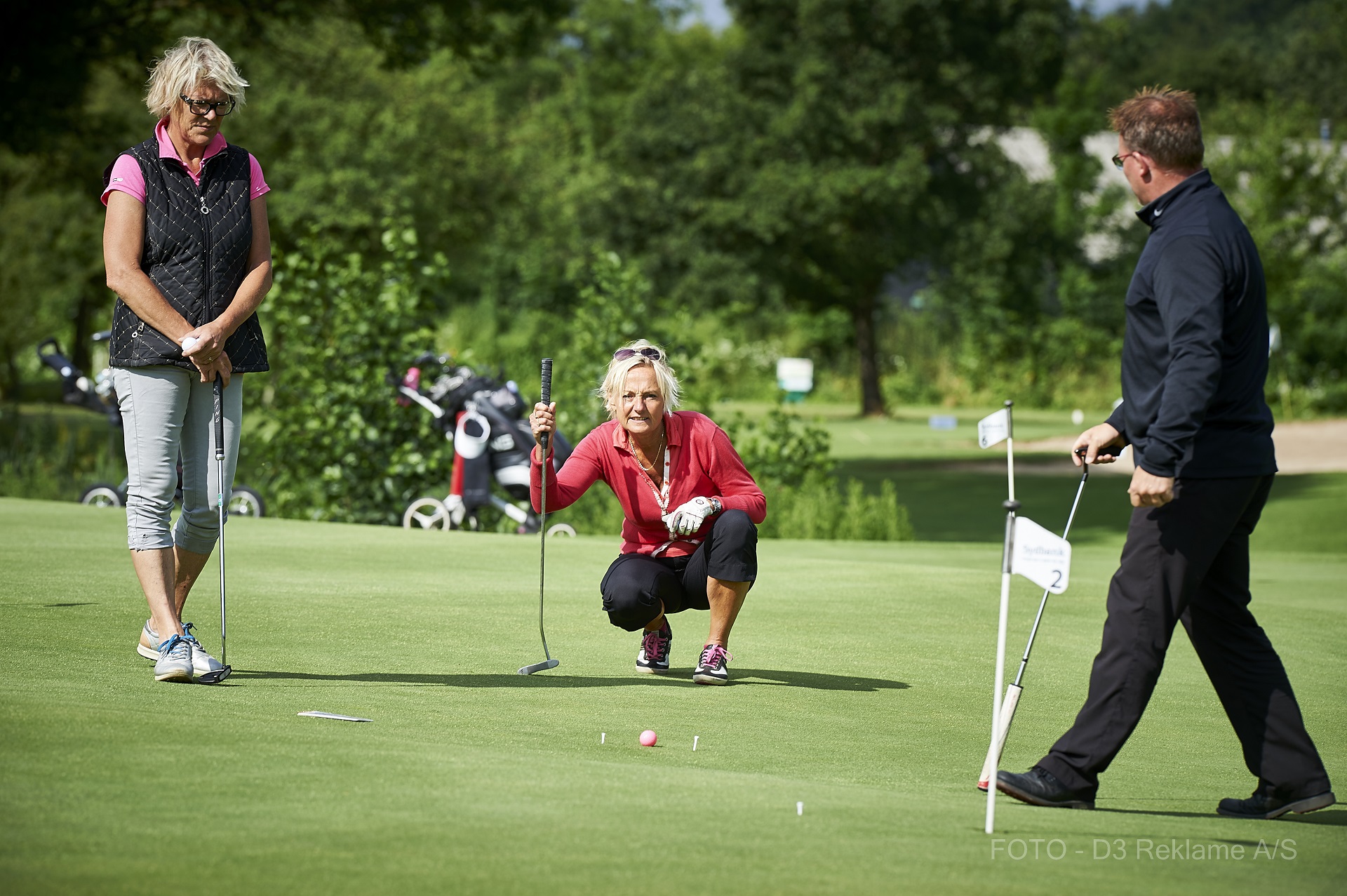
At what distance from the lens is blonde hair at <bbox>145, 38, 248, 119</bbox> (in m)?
5.24

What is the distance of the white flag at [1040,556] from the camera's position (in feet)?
13.2

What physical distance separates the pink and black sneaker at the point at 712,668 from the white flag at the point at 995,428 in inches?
72.4

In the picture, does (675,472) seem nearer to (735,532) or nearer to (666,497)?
(666,497)

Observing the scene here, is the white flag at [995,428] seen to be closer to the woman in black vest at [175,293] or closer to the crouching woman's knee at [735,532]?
the crouching woman's knee at [735,532]

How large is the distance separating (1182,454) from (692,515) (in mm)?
2111

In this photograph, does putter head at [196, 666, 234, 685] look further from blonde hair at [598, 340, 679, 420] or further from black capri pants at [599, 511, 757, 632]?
blonde hair at [598, 340, 679, 420]

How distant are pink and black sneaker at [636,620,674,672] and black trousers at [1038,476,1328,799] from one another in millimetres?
2208

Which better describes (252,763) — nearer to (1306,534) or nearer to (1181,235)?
(1181,235)

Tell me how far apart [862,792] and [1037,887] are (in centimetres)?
96

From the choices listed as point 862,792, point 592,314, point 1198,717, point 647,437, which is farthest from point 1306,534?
point 862,792

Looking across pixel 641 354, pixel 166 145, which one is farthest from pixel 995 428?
pixel 166 145

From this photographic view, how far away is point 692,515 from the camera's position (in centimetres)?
585

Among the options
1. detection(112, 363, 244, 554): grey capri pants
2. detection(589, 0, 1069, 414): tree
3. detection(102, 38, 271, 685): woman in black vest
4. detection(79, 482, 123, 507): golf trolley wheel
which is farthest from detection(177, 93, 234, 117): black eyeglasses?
detection(589, 0, 1069, 414): tree

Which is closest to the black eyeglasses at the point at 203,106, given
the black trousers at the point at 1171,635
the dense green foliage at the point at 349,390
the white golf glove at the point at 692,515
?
the white golf glove at the point at 692,515
